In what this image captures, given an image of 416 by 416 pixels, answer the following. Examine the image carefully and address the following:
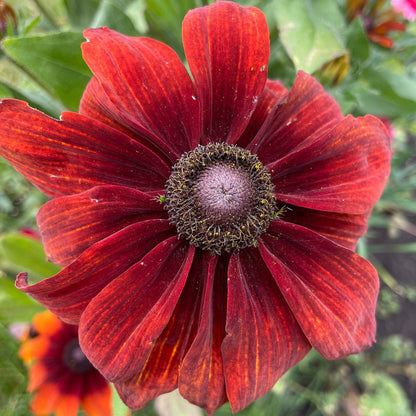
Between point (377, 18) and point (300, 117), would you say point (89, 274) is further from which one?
point (377, 18)

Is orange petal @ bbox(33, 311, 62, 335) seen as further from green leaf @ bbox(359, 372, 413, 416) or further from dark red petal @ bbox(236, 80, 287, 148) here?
green leaf @ bbox(359, 372, 413, 416)

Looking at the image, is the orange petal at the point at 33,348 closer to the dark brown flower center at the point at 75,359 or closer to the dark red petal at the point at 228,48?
the dark brown flower center at the point at 75,359

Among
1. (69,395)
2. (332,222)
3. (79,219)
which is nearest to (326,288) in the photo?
(332,222)

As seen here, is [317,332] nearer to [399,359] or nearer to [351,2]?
[351,2]

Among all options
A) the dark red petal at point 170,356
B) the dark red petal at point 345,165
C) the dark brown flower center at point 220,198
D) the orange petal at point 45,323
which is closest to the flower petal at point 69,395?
the orange petal at point 45,323

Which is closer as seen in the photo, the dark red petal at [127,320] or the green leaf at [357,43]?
the dark red petal at [127,320]

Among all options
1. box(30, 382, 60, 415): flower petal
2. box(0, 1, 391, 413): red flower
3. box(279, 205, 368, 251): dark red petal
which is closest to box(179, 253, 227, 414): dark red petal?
box(0, 1, 391, 413): red flower
